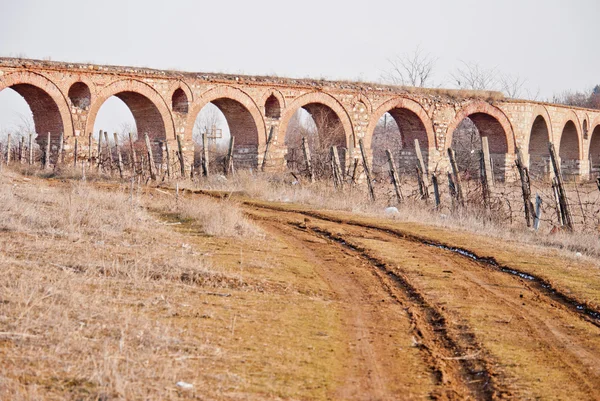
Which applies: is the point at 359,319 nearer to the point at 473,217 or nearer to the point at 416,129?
the point at 473,217

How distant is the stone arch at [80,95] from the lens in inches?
808

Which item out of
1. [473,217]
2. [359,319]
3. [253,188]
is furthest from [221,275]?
[253,188]

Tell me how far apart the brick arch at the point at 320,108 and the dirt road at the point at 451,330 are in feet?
47.8

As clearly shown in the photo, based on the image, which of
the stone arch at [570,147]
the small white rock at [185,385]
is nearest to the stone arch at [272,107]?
the stone arch at [570,147]

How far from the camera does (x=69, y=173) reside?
19250 millimetres

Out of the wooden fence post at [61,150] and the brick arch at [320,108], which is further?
the brick arch at [320,108]

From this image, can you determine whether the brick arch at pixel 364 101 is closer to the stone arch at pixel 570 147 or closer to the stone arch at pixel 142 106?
the stone arch at pixel 142 106

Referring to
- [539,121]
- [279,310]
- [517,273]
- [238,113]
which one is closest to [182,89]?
[238,113]

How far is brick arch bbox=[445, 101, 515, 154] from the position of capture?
26875mm

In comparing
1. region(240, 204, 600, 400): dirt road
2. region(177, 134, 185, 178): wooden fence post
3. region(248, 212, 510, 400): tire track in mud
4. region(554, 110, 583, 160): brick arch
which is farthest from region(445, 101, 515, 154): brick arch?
region(248, 212, 510, 400): tire track in mud

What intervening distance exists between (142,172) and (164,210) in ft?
25.4

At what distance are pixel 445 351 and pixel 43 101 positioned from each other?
17716mm

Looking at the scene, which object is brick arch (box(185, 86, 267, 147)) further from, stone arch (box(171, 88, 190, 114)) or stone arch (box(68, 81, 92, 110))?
stone arch (box(68, 81, 92, 110))

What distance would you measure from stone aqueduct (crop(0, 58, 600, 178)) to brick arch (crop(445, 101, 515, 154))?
0.12 ft
